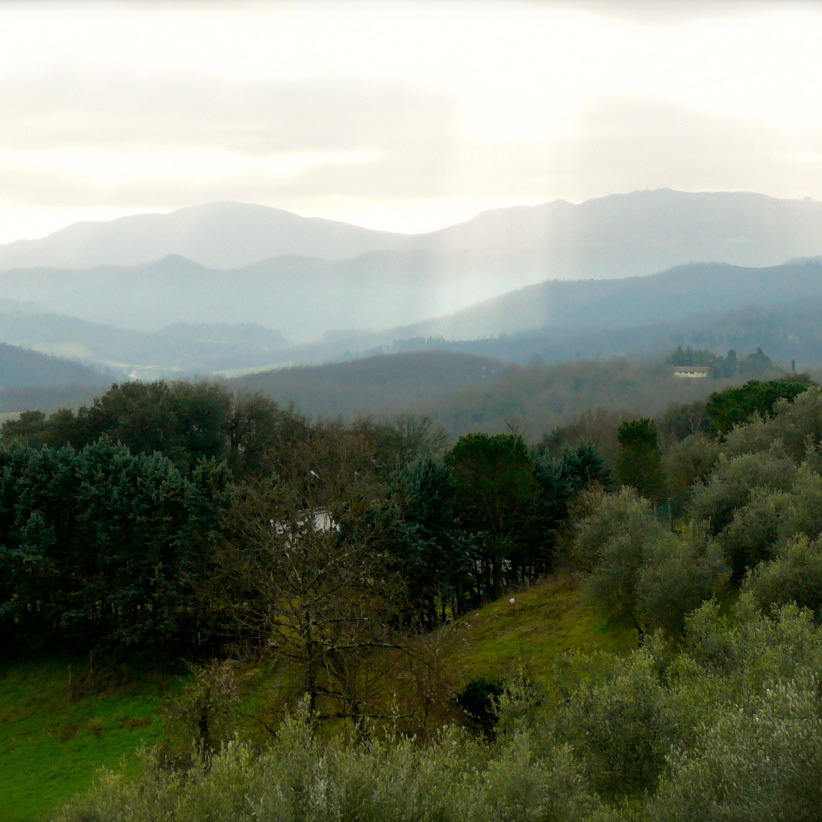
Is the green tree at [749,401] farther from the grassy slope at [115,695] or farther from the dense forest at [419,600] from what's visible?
the grassy slope at [115,695]

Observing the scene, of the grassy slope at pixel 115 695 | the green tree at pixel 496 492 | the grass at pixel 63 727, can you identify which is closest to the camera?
the grassy slope at pixel 115 695

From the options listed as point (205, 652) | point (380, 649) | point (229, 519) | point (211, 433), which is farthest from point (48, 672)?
point (211, 433)

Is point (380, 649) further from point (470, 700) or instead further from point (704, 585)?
point (704, 585)

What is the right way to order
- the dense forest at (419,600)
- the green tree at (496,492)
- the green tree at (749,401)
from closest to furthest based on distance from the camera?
the dense forest at (419,600) < the green tree at (496,492) < the green tree at (749,401)

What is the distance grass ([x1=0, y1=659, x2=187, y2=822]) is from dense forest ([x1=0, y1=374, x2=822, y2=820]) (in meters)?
1.31

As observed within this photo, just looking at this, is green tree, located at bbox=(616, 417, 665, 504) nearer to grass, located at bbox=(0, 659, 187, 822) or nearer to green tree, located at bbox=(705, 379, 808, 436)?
green tree, located at bbox=(705, 379, 808, 436)

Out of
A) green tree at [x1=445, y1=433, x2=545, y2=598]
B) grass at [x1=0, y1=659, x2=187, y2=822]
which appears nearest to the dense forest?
green tree at [x1=445, y1=433, x2=545, y2=598]

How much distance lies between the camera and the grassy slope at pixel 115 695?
2225 centimetres

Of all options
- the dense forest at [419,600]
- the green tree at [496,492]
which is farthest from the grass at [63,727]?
the green tree at [496,492]

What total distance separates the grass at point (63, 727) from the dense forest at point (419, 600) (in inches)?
51.6

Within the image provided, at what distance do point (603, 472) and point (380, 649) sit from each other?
2238 cm

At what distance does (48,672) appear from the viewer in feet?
99.5

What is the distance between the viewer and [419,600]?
110 ft

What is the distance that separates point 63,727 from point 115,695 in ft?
7.22
